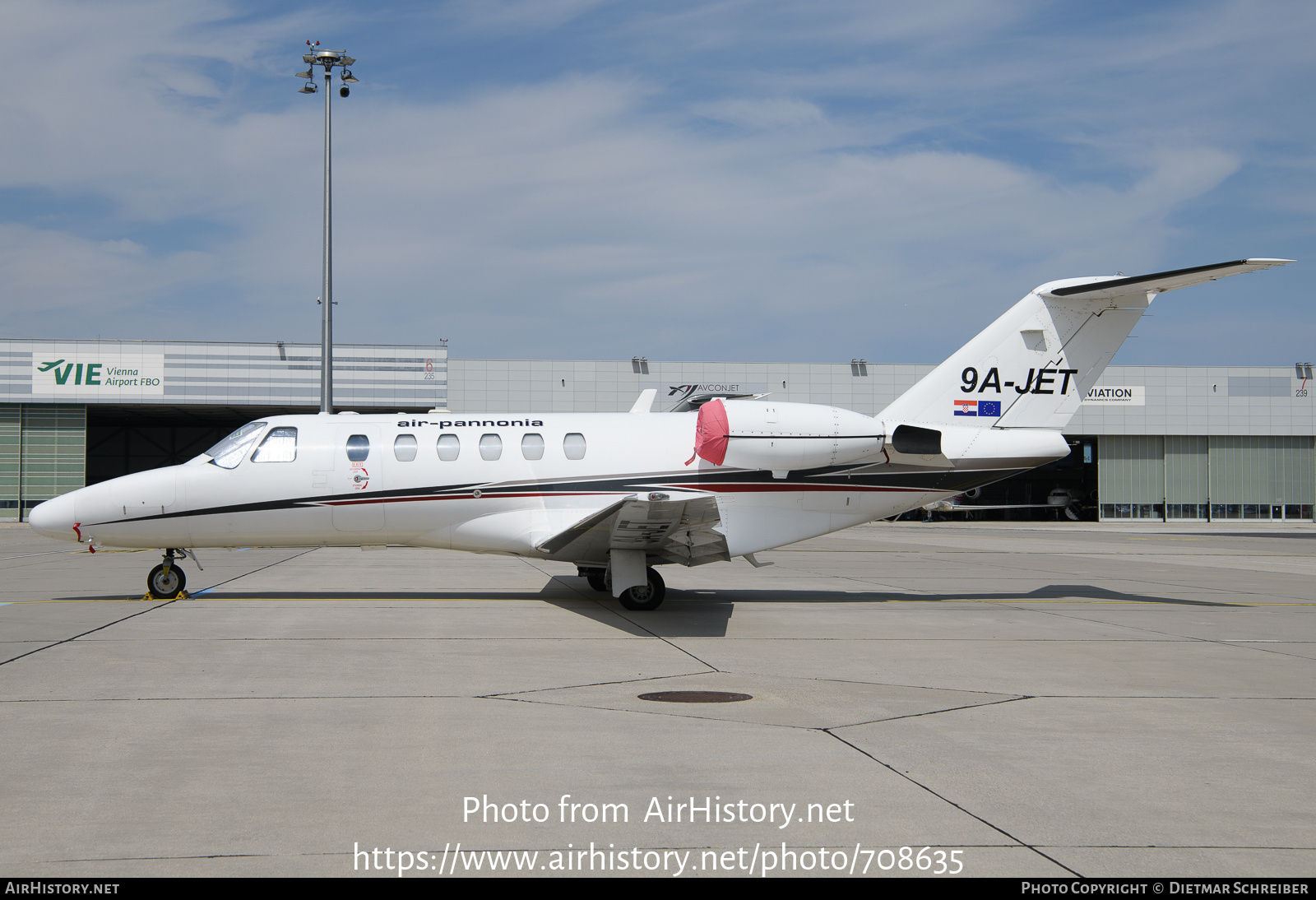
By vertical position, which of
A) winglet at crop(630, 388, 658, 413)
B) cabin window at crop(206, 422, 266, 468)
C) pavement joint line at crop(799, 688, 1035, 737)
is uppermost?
winglet at crop(630, 388, 658, 413)

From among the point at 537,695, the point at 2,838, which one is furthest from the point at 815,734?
the point at 2,838

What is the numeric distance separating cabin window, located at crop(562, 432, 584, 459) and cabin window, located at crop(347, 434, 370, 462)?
9.00 ft

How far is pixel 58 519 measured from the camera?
44.4 ft

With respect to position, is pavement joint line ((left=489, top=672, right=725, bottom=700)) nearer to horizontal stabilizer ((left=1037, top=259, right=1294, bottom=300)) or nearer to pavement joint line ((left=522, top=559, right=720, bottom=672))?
pavement joint line ((left=522, top=559, right=720, bottom=672))

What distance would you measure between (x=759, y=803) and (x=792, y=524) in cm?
914

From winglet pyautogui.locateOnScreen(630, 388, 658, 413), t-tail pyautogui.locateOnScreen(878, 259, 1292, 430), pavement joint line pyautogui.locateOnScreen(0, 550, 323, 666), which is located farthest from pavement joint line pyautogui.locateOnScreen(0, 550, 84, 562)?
t-tail pyautogui.locateOnScreen(878, 259, 1292, 430)

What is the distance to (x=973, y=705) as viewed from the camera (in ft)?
25.0

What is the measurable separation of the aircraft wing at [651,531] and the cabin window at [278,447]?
3774 mm

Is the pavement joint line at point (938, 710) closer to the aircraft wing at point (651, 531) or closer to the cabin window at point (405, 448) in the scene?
the aircraft wing at point (651, 531)

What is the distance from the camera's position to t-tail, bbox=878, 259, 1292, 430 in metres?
14.8

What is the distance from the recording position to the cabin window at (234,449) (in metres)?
13.8

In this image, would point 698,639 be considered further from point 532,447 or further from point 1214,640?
point 1214,640

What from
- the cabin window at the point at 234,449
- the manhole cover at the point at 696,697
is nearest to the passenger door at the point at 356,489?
the cabin window at the point at 234,449

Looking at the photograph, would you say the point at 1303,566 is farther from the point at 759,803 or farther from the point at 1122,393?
the point at 1122,393
